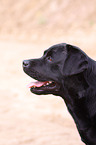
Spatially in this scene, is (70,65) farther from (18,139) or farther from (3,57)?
(3,57)

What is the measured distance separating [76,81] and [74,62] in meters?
0.20

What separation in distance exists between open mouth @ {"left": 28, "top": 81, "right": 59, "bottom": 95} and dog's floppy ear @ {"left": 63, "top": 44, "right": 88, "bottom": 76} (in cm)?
26

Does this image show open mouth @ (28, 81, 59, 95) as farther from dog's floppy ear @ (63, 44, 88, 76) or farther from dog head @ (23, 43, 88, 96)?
dog's floppy ear @ (63, 44, 88, 76)

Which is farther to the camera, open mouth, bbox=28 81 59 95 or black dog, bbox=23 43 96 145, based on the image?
open mouth, bbox=28 81 59 95

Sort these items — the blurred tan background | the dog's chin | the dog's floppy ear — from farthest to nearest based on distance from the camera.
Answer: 1. the blurred tan background
2. the dog's chin
3. the dog's floppy ear

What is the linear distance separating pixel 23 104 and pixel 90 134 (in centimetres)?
612

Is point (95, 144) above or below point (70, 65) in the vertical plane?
below

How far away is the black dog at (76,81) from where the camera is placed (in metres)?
3.24

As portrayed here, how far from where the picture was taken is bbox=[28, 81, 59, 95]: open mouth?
11.5 ft

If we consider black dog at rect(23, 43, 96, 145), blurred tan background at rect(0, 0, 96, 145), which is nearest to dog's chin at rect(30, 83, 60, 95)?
black dog at rect(23, 43, 96, 145)

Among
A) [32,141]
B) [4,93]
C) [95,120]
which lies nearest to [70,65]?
[95,120]

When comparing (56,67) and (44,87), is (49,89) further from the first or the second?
(56,67)

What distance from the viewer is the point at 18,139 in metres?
6.14

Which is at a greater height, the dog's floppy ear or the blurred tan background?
the blurred tan background
